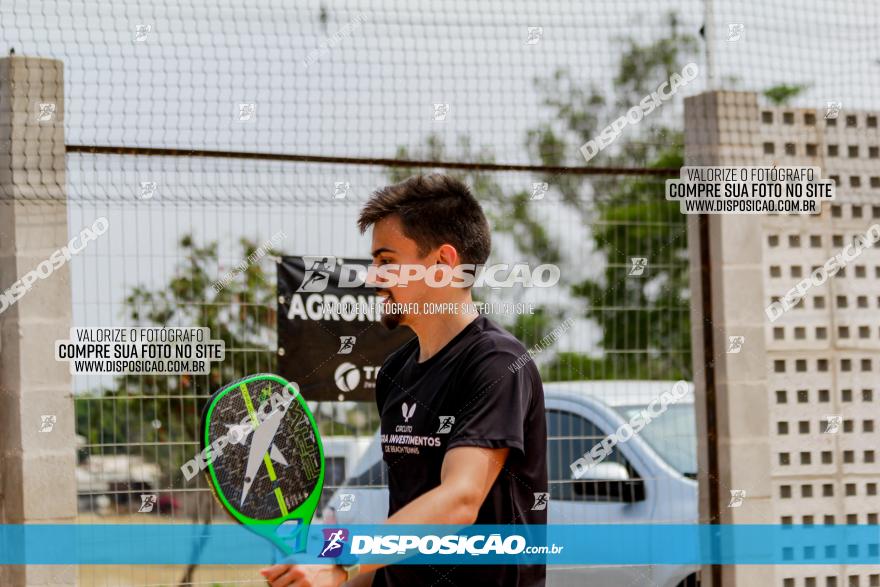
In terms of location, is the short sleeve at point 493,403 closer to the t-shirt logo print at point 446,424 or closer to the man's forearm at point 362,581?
the t-shirt logo print at point 446,424

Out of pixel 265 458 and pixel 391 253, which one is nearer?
pixel 391 253

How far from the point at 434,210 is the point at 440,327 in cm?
49

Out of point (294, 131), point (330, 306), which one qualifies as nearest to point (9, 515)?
point (330, 306)

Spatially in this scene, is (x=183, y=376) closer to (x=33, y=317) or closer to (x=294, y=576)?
(x=33, y=317)

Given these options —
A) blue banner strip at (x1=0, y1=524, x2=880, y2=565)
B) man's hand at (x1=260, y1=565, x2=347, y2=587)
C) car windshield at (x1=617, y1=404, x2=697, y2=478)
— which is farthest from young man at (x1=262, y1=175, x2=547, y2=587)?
car windshield at (x1=617, y1=404, x2=697, y2=478)

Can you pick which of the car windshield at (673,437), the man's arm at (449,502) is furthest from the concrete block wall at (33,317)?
the car windshield at (673,437)

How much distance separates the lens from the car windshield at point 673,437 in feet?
19.8

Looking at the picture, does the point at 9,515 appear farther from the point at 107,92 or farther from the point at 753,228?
the point at 753,228

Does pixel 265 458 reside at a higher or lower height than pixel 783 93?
lower

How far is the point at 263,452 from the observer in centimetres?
418

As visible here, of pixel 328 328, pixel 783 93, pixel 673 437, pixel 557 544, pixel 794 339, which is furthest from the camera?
pixel 783 93

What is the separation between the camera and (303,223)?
5426 millimetres

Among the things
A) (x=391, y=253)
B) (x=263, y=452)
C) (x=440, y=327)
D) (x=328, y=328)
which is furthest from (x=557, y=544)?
(x=440, y=327)

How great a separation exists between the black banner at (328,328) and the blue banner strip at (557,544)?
2.51 feet
